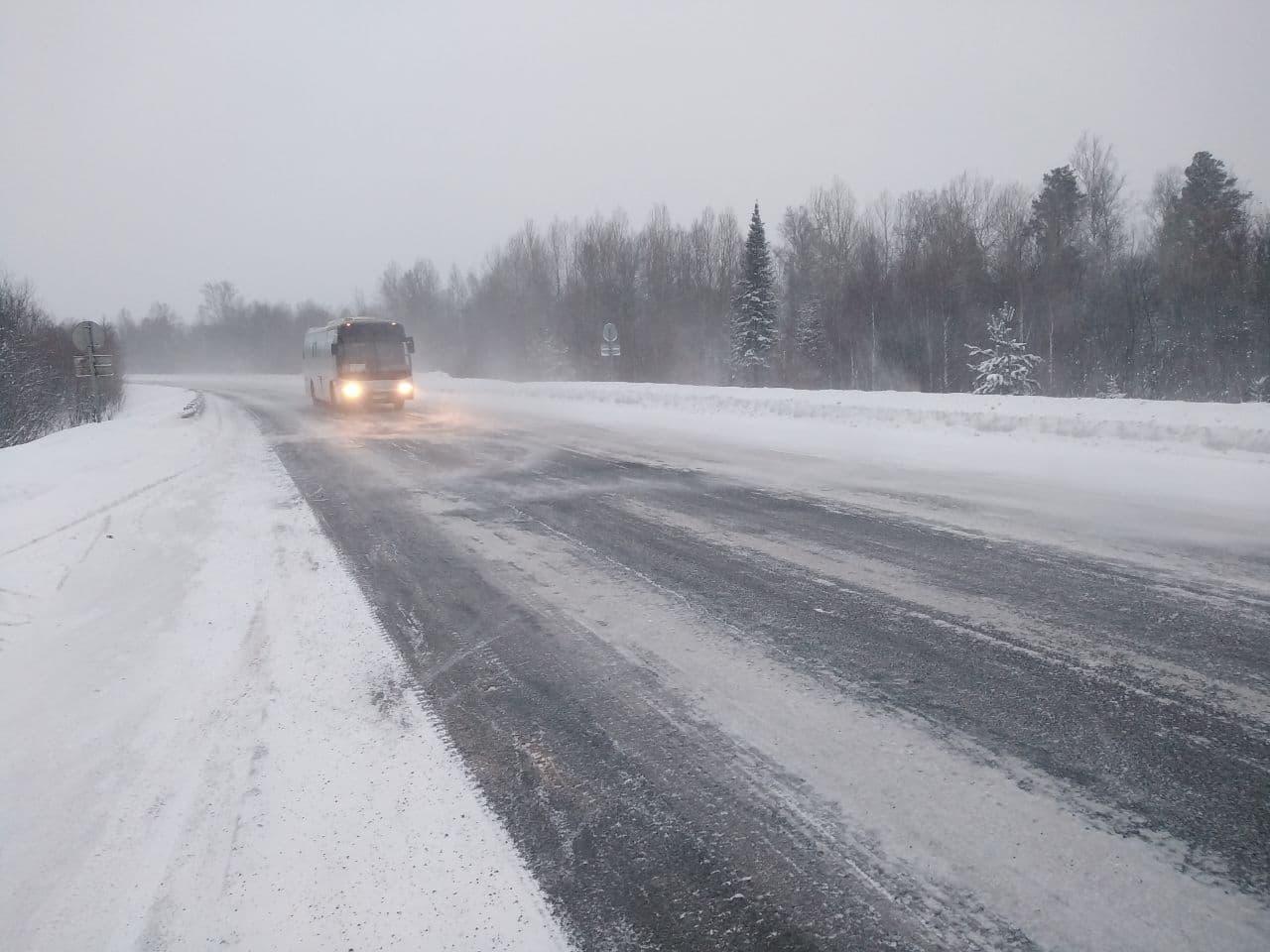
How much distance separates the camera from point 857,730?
130 inches

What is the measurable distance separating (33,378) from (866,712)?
31.0 meters

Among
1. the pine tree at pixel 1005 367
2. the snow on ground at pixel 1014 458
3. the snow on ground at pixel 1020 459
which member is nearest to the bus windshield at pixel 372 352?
the snow on ground at pixel 1014 458

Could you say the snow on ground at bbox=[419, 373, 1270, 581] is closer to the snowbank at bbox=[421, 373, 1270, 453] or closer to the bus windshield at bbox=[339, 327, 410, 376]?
the snowbank at bbox=[421, 373, 1270, 453]

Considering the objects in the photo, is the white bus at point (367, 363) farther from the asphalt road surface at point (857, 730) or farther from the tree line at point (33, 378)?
the asphalt road surface at point (857, 730)

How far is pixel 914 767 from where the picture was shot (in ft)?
9.82

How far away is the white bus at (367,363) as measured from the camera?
24266mm

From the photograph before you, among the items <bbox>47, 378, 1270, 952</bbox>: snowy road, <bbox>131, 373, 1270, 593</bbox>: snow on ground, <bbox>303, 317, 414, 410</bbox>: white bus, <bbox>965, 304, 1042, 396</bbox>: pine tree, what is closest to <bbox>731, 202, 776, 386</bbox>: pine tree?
<bbox>965, 304, 1042, 396</bbox>: pine tree

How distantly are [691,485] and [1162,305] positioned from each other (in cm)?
4125

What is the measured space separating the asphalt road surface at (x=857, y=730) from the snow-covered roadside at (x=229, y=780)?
0.22 meters

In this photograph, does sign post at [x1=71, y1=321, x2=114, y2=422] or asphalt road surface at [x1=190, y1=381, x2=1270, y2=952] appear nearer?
asphalt road surface at [x1=190, y1=381, x2=1270, y2=952]

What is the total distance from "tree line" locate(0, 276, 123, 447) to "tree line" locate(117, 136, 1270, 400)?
34192mm

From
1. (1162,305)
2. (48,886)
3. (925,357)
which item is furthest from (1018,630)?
(925,357)

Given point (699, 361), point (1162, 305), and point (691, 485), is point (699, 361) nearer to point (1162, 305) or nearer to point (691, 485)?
point (1162, 305)

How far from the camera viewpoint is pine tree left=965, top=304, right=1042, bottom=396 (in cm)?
3784
